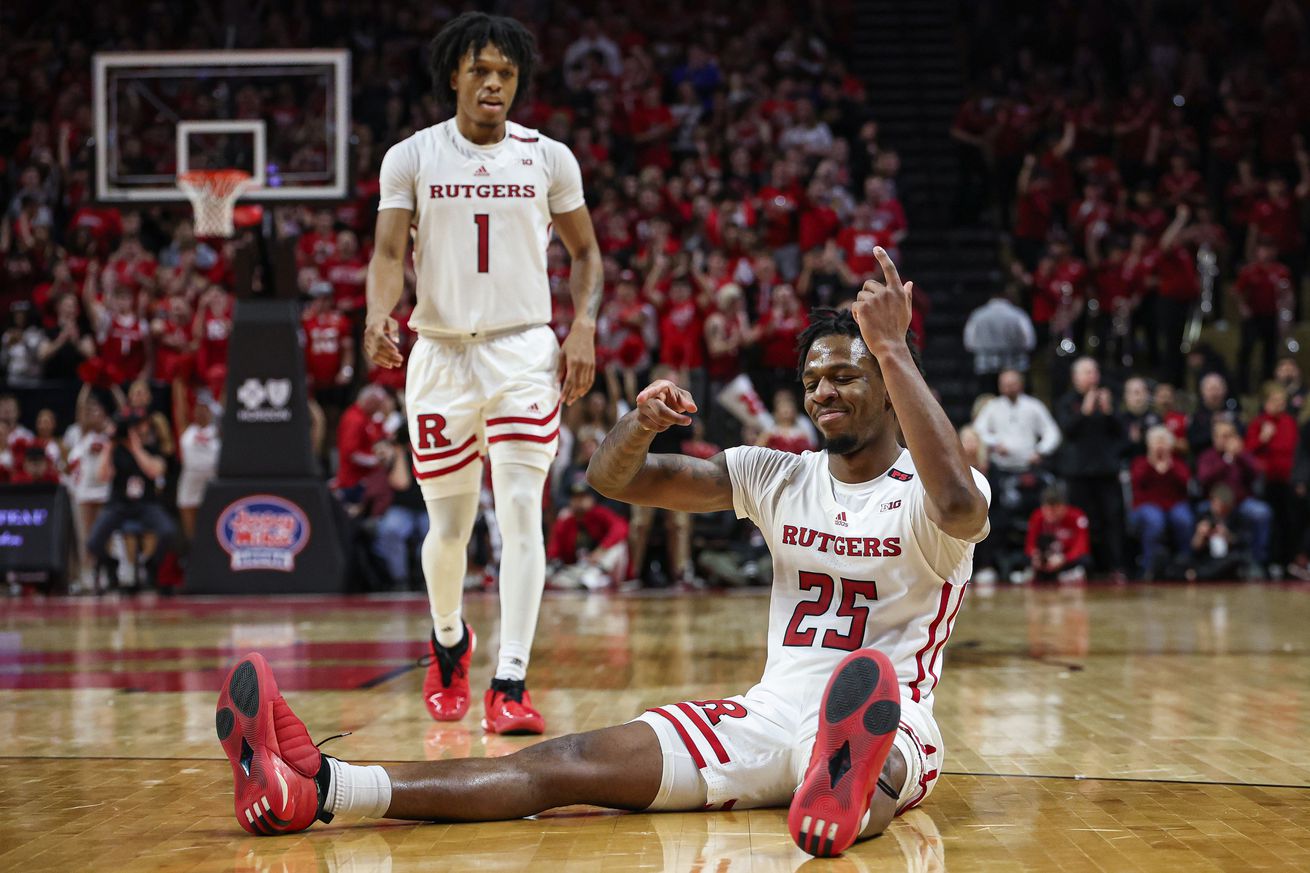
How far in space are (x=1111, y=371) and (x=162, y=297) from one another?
9608mm

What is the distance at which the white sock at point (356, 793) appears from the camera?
315 centimetres

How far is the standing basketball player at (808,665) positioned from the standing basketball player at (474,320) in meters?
1.40

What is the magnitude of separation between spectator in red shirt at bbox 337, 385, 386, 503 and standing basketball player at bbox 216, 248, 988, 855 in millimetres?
8861

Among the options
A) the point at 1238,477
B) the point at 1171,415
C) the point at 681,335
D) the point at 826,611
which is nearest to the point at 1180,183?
the point at 1171,415

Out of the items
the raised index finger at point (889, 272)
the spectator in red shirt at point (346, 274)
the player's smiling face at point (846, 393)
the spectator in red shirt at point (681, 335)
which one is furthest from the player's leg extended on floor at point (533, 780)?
the spectator in red shirt at point (346, 274)

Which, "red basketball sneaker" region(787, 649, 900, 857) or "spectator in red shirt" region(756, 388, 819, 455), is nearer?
"red basketball sneaker" region(787, 649, 900, 857)

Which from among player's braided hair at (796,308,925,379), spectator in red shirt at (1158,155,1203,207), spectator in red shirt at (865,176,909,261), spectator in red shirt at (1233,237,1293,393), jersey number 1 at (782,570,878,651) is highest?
spectator in red shirt at (1158,155,1203,207)

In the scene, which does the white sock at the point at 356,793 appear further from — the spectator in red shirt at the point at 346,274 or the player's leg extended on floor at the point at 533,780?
the spectator in red shirt at the point at 346,274

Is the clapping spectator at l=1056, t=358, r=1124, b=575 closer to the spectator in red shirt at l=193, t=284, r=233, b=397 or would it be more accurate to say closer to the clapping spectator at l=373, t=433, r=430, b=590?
the clapping spectator at l=373, t=433, r=430, b=590

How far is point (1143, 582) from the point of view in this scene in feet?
39.2

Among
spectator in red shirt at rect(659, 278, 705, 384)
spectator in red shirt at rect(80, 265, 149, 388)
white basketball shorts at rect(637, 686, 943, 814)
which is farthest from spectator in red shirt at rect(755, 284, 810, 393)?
white basketball shorts at rect(637, 686, 943, 814)

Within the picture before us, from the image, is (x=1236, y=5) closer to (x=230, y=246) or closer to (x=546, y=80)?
(x=546, y=80)

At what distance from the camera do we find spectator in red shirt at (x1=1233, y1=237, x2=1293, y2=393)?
48.1 ft

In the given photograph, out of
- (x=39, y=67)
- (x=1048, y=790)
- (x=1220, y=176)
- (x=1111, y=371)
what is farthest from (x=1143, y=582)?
(x=39, y=67)
